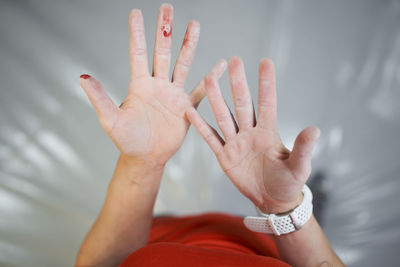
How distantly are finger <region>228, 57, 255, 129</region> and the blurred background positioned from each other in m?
0.61

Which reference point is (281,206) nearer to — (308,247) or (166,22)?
(308,247)

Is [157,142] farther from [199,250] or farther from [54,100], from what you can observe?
[54,100]

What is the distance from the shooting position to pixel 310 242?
2.12 ft

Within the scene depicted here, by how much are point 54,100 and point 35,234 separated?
20.3 inches

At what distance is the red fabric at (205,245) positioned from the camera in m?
0.57

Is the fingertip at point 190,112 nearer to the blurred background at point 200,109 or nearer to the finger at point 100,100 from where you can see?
the finger at point 100,100

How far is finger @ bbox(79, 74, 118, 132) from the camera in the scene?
0.61m

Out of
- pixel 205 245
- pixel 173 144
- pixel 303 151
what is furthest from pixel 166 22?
pixel 205 245

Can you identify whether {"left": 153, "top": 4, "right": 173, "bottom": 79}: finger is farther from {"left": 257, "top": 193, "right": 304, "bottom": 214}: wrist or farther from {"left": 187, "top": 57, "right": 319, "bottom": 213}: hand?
{"left": 257, "top": 193, "right": 304, "bottom": 214}: wrist

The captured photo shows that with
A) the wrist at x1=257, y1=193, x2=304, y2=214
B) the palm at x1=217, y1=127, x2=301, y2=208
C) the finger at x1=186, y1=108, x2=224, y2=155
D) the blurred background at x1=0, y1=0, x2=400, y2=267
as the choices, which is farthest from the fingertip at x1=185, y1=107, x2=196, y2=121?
the blurred background at x1=0, y1=0, x2=400, y2=267

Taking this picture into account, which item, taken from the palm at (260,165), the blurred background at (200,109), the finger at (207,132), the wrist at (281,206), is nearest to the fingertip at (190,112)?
the finger at (207,132)

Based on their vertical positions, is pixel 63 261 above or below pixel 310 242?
below

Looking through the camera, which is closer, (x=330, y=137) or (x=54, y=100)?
(x=330, y=137)

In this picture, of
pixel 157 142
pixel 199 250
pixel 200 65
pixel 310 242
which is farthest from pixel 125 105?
pixel 200 65
